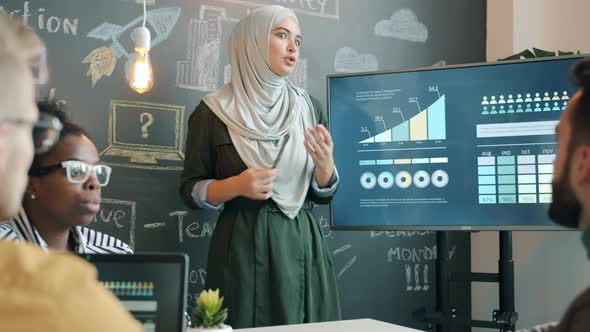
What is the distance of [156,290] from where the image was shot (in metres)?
1.20

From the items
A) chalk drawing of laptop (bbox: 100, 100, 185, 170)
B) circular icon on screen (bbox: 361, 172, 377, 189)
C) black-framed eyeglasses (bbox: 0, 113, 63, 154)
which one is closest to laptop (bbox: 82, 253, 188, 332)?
black-framed eyeglasses (bbox: 0, 113, 63, 154)

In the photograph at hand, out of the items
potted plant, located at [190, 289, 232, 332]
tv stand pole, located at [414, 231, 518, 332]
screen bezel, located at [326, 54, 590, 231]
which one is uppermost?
screen bezel, located at [326, 54, 590, 231]

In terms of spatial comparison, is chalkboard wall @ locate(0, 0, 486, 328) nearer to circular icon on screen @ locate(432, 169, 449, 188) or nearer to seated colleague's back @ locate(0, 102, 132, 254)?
circular icon on screen @ locate(432, 169, 449, 188)

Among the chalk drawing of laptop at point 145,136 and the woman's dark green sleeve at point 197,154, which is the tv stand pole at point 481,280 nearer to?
the woman's dark green sleeve at point 197,154

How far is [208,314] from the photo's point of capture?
5.11 ft

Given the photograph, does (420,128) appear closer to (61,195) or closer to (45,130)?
(61,195)

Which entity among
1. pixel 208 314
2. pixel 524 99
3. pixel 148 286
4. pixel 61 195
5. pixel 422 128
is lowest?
pixel 208 314

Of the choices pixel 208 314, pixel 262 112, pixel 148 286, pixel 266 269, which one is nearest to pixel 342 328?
pixel 208 314

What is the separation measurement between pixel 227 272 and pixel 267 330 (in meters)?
0.95

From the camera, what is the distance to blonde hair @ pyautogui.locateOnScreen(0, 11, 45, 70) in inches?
30.5

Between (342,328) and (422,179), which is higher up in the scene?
(422,179)

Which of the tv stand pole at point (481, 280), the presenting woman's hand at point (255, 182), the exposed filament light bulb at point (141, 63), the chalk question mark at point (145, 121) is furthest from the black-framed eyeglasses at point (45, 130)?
the tv stand pole at point (481, 280)

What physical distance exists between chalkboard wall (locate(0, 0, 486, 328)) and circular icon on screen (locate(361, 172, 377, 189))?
100mm

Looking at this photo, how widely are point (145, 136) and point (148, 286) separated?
6.39ft
